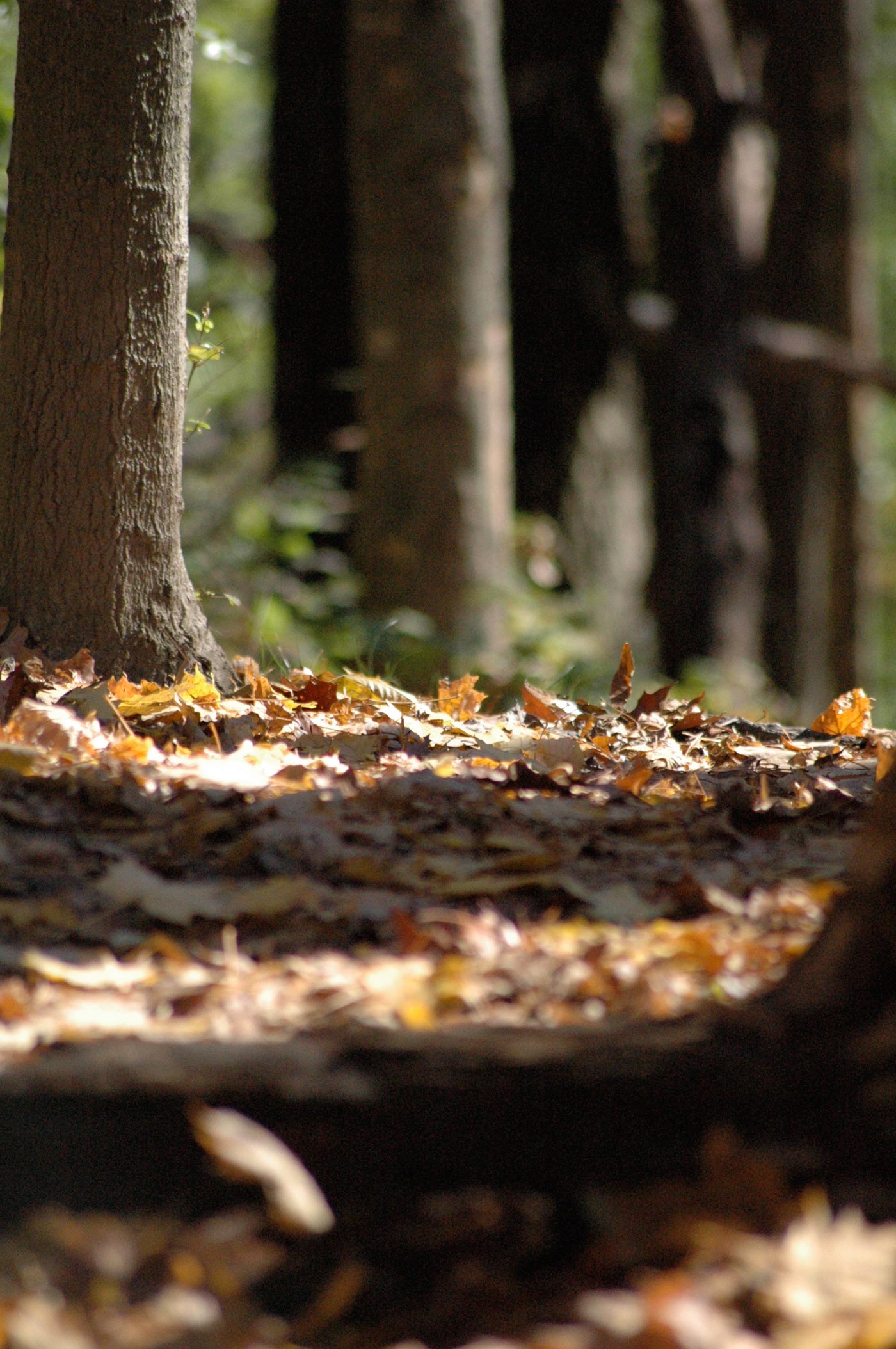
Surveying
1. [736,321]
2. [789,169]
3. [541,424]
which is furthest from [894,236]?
[541,424]

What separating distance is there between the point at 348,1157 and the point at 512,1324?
238 millimetres

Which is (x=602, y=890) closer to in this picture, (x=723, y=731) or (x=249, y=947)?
(x=249, y=947)

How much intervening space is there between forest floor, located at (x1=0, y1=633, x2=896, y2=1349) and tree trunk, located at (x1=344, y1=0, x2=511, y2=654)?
2.93m

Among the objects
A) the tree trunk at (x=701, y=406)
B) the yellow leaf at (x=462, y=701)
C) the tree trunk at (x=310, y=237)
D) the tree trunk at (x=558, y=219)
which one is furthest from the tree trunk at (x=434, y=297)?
the yellow leaf at (x=462, y=701)

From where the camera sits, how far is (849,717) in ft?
11.7

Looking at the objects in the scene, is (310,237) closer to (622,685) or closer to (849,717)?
(622,685)

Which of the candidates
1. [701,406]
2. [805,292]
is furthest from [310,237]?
[805,292]

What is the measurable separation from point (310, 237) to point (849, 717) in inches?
224

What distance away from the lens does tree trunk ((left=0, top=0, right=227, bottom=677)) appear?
3023mm

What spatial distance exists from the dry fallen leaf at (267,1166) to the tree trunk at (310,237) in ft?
22.6

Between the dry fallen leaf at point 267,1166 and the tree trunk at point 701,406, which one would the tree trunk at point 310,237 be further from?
the dry fallen leaf at point 267,1166

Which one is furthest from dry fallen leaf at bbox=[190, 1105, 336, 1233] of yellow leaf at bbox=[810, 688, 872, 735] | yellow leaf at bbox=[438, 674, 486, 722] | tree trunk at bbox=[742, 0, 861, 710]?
tree trunk at bbox=[742, 0, 861, 710]

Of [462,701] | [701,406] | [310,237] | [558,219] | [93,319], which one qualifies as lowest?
[462,701]

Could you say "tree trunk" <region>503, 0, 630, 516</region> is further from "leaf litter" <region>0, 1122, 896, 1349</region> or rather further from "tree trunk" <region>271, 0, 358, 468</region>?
"leaf litter" <region>0, 1122, 896, 1349</region>
